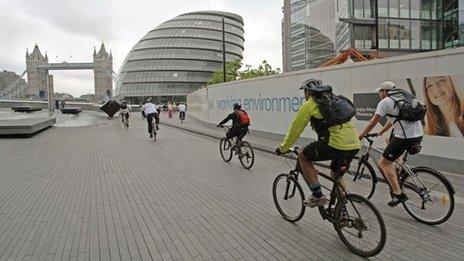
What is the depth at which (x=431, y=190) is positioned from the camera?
4.73m

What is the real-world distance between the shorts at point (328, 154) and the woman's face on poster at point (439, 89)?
180 inches

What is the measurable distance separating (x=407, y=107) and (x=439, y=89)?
3619 mm

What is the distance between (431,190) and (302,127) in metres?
1.94

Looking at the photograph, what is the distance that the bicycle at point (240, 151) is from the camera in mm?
9469

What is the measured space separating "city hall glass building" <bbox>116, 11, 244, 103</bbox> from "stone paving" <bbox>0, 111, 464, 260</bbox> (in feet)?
275

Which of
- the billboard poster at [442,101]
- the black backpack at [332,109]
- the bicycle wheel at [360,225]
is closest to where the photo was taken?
the bicycle wheel at [360,225]

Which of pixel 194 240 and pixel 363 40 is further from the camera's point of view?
pixel 363 40

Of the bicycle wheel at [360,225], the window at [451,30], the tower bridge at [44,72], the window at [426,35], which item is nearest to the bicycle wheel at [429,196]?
the bicycle wheel at [360,225]

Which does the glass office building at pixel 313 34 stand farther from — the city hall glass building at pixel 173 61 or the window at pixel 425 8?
the city hall glass building at pixel 173 61

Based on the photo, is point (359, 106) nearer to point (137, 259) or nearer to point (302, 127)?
point (302, 127)

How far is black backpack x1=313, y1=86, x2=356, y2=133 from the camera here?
4047 millimetres

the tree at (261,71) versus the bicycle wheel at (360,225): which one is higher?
the tree at (261,71)

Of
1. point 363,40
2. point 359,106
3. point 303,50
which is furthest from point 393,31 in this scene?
point 359,106

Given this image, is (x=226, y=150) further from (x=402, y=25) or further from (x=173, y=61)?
(x=173, y=61)
